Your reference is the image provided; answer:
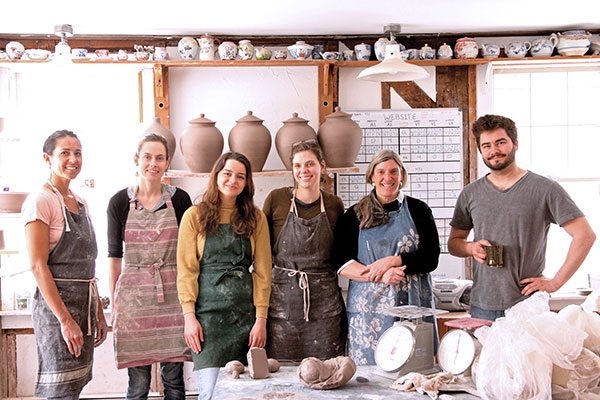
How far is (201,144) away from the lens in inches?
148

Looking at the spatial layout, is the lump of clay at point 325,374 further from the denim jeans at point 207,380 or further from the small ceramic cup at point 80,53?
the small ceramic cup at point 80,53

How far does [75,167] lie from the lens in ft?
8.96

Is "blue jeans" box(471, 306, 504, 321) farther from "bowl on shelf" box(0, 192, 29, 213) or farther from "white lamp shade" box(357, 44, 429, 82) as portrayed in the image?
"bowl on shelf" box(0, 192, 29, 213)

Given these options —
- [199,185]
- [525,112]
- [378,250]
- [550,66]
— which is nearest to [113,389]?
[199,185]

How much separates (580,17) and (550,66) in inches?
20.5

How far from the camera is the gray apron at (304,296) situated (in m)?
2.76

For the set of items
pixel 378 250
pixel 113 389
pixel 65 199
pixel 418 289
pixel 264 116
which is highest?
pixel 264 116

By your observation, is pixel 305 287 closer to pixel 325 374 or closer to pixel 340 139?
pixel 325 374

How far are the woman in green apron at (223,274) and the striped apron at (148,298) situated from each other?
22 centimetres

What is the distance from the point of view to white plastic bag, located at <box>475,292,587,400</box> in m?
1.73

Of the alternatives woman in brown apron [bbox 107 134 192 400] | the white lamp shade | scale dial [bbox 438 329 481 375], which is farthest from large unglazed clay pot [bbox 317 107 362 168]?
scale dial [bbox 438 329 481 375]

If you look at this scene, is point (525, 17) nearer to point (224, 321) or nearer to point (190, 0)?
point (190, 0)

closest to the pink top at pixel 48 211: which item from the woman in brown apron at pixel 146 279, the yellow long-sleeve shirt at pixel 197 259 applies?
the woman in brown apron at pixel 146 279

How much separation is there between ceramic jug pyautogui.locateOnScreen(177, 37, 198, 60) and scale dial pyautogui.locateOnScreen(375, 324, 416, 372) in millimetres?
2654
